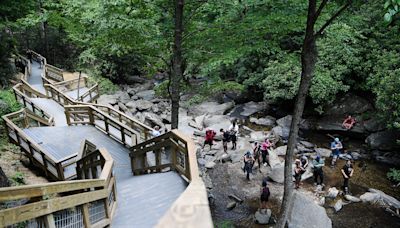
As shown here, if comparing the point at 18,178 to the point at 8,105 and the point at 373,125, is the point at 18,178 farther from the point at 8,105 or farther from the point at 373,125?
the point at 373,125

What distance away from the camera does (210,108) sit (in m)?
25.8

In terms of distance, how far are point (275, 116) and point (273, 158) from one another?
295 inches

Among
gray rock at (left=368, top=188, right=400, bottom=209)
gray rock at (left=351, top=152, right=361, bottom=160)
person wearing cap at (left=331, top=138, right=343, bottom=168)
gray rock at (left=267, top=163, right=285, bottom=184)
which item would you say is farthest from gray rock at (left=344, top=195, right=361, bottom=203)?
gray rock at (left=351, top=152, right=361, bottom=160)

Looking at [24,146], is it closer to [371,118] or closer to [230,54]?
[230,54]

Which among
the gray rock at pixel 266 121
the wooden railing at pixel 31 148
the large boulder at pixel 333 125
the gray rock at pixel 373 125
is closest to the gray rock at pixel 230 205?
the wooden railing at pixel 31 148

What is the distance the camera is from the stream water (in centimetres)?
1238

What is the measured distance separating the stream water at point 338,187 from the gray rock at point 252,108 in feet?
21.4

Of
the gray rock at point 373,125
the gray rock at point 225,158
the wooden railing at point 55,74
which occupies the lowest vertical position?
the gray rock at point 225,158

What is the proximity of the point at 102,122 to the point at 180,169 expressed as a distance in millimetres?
7644

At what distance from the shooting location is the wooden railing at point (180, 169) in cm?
134

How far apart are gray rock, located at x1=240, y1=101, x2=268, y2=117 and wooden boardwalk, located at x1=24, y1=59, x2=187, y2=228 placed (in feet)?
44.1

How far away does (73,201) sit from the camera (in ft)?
16.4

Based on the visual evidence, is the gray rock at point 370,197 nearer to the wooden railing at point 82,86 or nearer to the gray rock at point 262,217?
the gray rock at point 262,217

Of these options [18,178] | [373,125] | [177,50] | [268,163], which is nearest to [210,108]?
[268,163]
